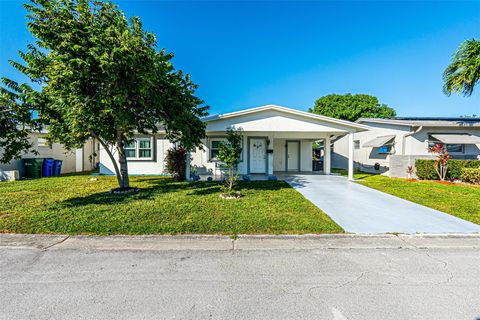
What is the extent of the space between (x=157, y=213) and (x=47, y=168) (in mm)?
11820

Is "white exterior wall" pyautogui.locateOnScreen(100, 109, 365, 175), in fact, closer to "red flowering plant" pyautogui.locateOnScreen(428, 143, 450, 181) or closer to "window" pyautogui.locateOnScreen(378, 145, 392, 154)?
"red flowering plant" pyautogui.locateOnScreen(428, 143, 450, 181)

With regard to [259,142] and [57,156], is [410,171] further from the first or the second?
[57,156]

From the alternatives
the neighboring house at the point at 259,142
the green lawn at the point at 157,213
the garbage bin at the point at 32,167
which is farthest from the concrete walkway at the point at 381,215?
the garbage bin at the point at 32,167

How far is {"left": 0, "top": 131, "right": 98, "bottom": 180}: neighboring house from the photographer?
11.4 m

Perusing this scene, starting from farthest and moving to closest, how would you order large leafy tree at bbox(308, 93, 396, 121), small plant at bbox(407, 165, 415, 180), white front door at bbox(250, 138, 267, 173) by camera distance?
1. large leafy tree at bbox(308, 93, 396, 121)
2. white front door at bbox(250, 138, 267, 173)
3. small plant at bbox(407, 165, 415, 180)

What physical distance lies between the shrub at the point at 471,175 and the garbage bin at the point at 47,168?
75.0ft

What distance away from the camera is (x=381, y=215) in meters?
5.48

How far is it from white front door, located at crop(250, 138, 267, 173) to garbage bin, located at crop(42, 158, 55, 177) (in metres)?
12.2

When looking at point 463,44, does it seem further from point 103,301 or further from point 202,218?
point 103,301

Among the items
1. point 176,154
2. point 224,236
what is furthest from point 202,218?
point 176,154

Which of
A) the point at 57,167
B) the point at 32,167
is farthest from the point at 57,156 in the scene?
the point at 32,167

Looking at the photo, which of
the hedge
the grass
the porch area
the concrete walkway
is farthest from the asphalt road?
the hedge

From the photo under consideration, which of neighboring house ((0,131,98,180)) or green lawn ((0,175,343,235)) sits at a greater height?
neighboring house ((0,131,98,180))

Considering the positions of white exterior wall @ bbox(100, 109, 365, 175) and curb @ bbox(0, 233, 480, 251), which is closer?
curb @ bbox(0, 233, 480, 251)
